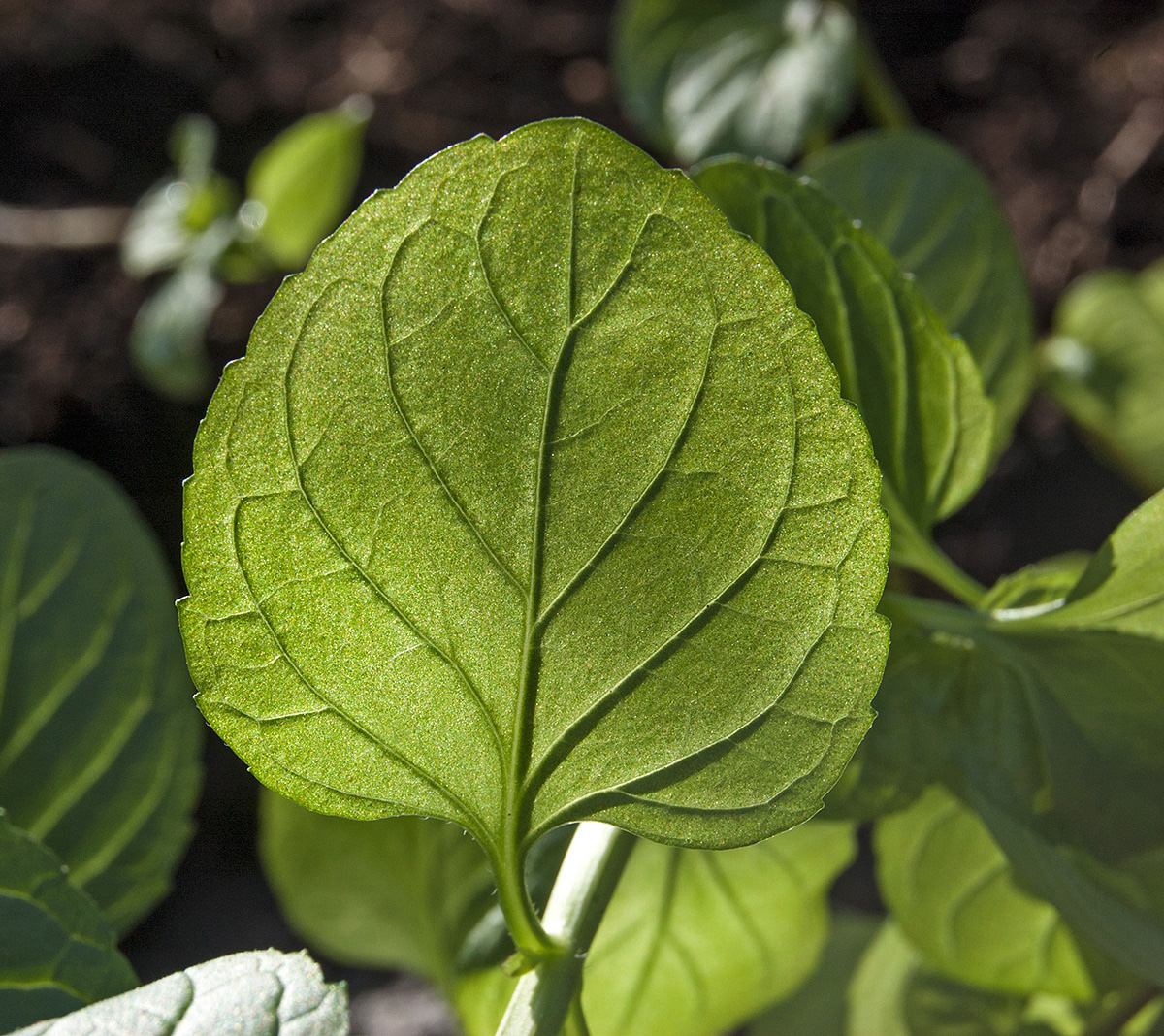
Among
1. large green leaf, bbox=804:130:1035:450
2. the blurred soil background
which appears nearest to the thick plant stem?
large green leaf, bbox=804:130:1035:450

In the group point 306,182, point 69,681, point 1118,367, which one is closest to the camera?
point 69,681

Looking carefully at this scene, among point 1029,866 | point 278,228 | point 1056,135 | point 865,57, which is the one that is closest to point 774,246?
point 1029,866

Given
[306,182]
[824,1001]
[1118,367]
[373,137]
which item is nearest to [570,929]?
[824,1001]

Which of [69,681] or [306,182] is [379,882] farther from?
[306,182]

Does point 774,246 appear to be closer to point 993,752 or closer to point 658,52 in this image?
point 993,752

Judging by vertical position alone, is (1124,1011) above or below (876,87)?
below

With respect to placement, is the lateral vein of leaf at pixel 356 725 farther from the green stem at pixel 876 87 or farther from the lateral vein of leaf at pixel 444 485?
the green stem at pixel 876 87
